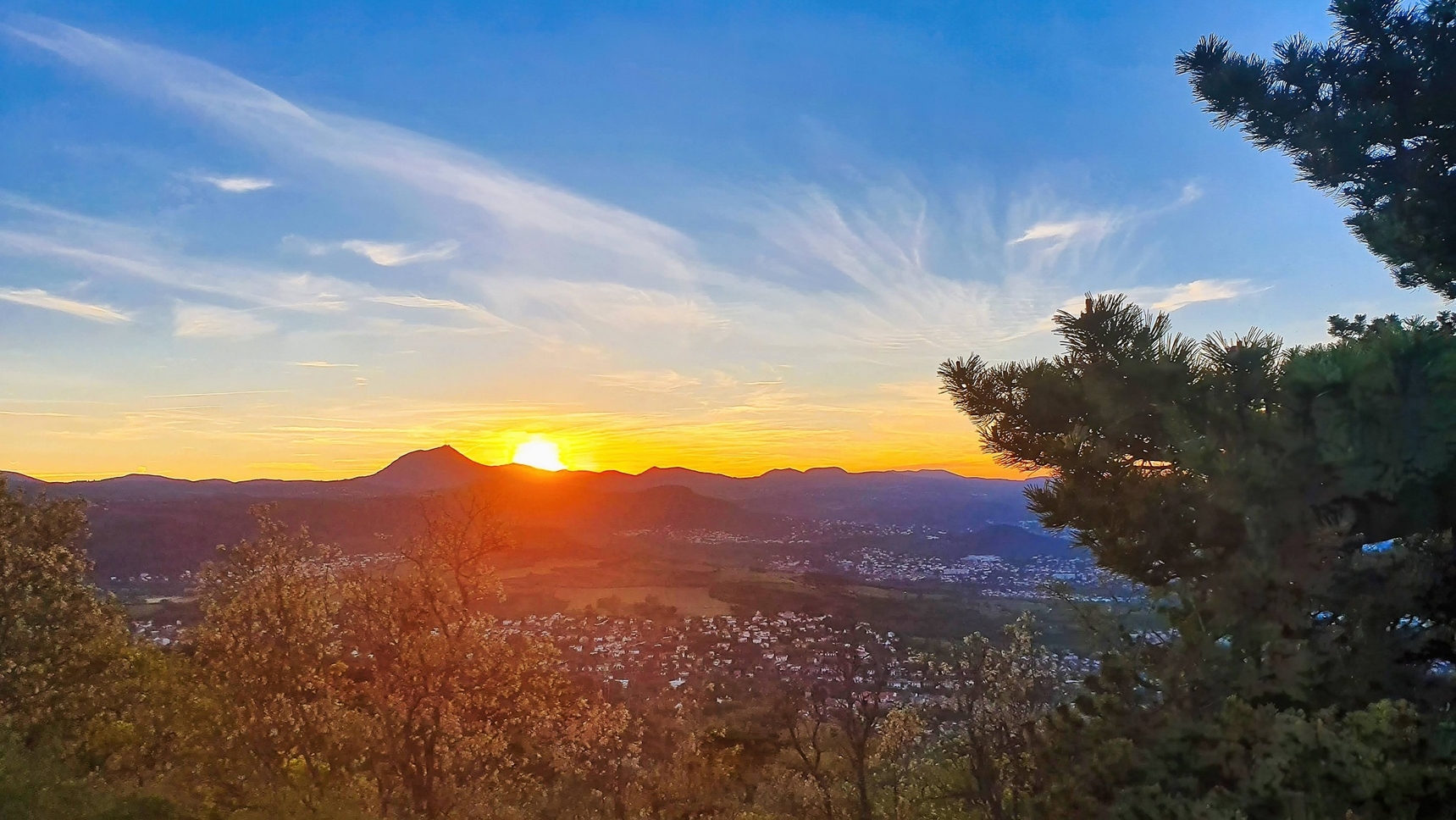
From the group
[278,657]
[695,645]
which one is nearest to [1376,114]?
[278,657]

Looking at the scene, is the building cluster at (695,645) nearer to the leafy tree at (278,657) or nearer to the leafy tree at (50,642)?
the leafy tree at (50,642)

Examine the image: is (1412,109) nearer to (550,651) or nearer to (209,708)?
(550,651)

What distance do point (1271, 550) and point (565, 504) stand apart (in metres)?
87.0

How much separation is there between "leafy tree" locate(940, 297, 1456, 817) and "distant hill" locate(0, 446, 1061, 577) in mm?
41911

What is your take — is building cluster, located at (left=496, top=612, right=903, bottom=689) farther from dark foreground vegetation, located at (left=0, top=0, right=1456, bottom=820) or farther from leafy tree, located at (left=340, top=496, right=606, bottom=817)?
dark foreground vegetation, located at (left=0, top=0, right=1456, bottom=820)

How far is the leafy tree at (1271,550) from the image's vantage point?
11.4ft

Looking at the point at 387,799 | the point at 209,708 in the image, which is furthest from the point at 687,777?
the point at 209,708

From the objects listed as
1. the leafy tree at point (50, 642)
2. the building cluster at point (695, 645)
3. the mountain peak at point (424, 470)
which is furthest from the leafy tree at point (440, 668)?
the mountain peak at point (424, 470)

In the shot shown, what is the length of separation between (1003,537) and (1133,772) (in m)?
77.2

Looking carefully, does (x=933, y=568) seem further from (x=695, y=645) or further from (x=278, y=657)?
(x=278, y=657)

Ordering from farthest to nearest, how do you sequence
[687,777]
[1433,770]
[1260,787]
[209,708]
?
Result: [687,777], [209,708], [1260,787], [1433,770]

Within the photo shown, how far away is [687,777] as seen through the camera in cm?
1512

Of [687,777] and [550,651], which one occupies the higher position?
[550,651]

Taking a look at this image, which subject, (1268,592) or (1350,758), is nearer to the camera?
(1350,758)
